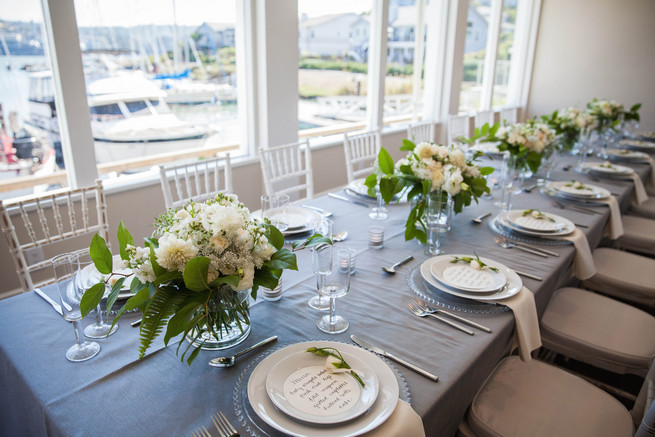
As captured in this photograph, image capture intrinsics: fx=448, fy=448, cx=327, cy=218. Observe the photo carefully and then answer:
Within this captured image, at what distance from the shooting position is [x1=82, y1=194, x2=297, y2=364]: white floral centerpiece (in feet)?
3.05

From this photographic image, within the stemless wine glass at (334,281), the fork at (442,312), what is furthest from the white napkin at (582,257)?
the stemless wine glass at (334,281)

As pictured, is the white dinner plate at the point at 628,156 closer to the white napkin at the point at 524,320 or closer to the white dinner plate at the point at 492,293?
the white dinner plate at the point at 492,293

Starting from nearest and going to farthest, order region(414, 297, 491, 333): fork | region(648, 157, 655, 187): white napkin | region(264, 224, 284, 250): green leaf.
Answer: region(264, 224, 284, 250): green leaf → region(414, 297, 491, 333): fork → region(648, 157, 655, 187): white napkin

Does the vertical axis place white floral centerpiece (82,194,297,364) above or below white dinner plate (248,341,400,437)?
above

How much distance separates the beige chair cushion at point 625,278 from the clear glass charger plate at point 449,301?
1.17 meters

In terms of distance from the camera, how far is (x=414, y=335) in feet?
3.77

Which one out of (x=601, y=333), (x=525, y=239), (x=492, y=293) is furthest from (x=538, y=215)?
(x=492, y=293)

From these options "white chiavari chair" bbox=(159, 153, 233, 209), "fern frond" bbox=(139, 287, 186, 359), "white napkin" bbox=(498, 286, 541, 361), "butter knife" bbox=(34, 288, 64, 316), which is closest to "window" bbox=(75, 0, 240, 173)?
"white chiavari chair" bbox=(159, 153, 233, 209)

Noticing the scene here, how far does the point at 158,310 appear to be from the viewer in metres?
0.95

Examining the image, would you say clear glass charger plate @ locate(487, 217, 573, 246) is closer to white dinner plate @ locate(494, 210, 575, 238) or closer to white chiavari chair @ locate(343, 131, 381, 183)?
white dinner plate @ locate(494, 210, 575, 238)

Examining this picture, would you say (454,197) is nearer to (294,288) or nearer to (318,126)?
(294,288)

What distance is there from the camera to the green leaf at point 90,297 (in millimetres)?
981

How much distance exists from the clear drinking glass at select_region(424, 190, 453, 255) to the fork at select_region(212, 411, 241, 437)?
3.20 ft

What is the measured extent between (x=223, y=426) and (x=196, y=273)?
30cm
